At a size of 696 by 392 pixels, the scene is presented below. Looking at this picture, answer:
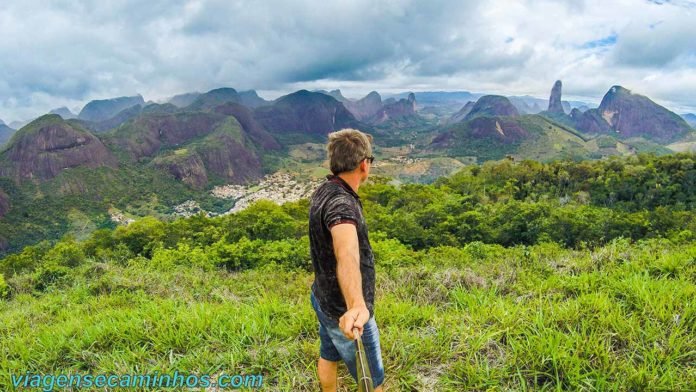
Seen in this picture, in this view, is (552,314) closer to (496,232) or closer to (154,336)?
(154,336)

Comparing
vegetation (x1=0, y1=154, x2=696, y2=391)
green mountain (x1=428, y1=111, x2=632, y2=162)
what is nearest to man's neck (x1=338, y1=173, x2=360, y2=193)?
vegetation (x1=0, y1=154, x2=696, y2=391)

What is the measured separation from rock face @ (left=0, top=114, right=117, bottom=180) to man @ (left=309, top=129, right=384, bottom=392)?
126881 millimetres

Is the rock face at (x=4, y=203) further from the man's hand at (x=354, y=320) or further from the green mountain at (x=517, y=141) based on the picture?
the green mountain at (x=517, y=141)

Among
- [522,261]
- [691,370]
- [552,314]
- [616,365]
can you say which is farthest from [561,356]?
[522,261]

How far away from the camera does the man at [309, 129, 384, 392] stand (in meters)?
1.66

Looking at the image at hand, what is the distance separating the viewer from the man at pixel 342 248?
1.66 metres

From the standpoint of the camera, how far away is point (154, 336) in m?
3.01

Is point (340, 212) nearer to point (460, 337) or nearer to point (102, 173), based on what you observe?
point (460, 337)

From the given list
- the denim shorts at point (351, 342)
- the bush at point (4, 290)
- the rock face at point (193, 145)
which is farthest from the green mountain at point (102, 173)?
the denim shorts at point (351, 342)

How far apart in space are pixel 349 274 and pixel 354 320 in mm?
198

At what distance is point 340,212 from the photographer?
1756mm

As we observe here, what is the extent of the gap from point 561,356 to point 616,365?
0.33 meters

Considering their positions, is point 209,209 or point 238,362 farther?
point 209,209

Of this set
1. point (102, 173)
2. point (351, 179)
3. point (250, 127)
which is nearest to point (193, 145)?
point (102, 173)
